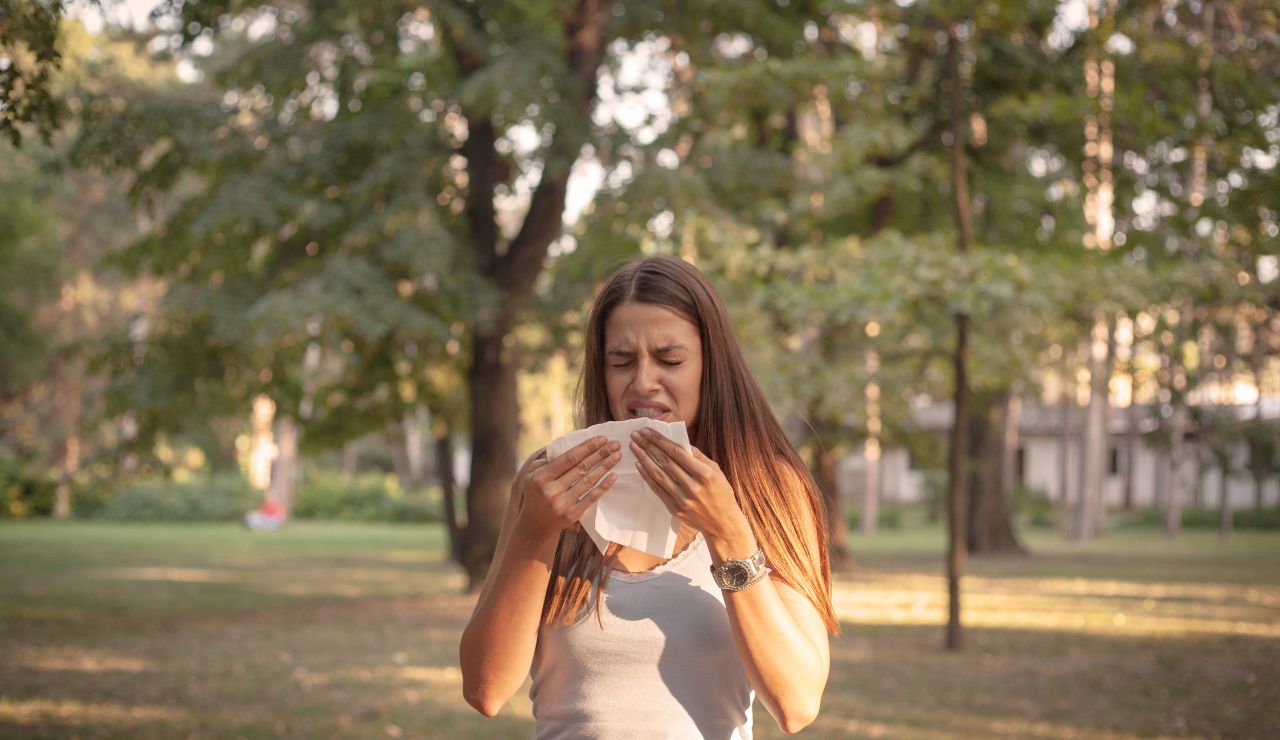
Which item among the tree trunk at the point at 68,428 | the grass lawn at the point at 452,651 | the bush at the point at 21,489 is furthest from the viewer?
the tree trunk at the point at 68,428

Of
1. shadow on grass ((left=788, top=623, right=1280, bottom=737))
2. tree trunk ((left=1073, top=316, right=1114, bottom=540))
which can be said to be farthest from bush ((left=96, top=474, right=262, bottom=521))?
shadow on grass ((left=788, top=623, right=1280, bottom=737))

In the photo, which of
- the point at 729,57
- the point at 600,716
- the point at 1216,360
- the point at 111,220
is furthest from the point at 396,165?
the point at 111,220

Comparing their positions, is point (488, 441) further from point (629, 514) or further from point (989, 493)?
point (629, 514)

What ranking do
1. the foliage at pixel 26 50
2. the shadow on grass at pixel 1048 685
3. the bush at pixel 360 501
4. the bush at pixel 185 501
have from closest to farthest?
the foliage at pixel 26 50
the shadow on grass at pixel 1048 685
the bush at pixel 185 501
the bush at pixel 360 501

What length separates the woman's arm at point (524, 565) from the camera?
234cm

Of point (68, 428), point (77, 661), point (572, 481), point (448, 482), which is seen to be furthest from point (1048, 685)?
point (68, 428)

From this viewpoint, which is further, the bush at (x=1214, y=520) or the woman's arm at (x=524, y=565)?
the bush at (x=1214, y=520)

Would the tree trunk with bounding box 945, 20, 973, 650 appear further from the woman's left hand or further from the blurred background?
the woman's left hand

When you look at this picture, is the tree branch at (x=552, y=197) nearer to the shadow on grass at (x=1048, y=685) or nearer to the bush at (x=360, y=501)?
the shadow on grass at (x=1048, y=685)

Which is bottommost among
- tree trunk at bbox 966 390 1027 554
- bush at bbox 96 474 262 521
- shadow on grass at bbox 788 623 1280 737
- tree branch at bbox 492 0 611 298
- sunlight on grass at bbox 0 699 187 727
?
bush at bbox 96 474 262 521

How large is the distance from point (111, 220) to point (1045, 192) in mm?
32183

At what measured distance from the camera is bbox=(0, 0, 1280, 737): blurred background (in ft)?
35.4

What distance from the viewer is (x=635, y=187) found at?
1520 centimetres

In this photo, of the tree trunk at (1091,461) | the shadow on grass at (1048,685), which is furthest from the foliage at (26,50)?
the tree trunk at (1091,461)
